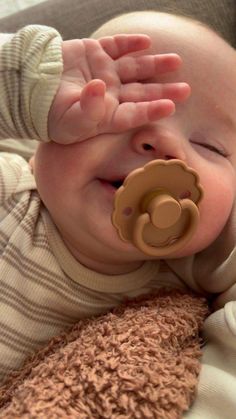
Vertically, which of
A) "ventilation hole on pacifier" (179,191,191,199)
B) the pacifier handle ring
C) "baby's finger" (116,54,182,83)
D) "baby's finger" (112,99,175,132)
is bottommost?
the pacifier handle ring

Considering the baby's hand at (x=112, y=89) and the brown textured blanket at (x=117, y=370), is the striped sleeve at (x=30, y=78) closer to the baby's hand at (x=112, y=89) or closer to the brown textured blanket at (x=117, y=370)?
the baby's hand at (x=112, y=89)

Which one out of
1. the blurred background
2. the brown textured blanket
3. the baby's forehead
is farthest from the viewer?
the blurred background

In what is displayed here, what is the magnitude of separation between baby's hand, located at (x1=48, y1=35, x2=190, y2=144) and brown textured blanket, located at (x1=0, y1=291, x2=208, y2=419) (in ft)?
0.71

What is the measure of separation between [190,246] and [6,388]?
269mm

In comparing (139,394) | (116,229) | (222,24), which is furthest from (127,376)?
(222,24)

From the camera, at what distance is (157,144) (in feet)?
2.08

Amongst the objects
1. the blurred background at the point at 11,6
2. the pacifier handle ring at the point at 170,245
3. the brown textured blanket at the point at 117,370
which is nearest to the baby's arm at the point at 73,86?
the pacifier handle ring at the point at 170,245

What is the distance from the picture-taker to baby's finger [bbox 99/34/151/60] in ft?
2.17

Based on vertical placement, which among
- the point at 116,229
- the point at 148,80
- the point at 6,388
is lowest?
the point at 6,388

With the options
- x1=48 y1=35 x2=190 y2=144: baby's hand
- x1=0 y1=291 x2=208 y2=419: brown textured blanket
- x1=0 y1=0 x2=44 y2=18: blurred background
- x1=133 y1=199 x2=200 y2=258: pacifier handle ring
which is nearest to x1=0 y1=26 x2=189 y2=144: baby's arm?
x1=48 y1=35 x2=190 y2=144: baby's hand

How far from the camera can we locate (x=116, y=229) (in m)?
0.61

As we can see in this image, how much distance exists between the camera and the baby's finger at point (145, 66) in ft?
2.15

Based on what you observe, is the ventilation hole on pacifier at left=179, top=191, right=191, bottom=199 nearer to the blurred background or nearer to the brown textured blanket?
the brown textured blanket

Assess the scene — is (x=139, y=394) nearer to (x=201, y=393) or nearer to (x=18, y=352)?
(x=201, y=393)
